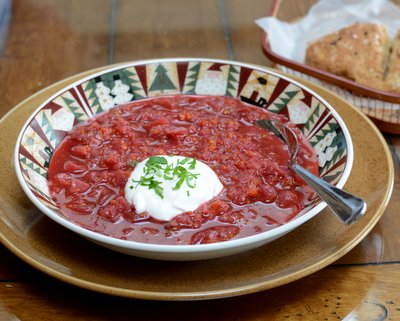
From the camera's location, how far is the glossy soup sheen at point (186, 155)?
1732 millimetres

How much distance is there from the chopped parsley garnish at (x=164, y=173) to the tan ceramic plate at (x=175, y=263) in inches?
8.9

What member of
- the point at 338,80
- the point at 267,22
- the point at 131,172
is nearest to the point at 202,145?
the point at 131,172

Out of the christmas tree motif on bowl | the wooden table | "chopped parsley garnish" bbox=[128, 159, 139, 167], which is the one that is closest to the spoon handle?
the wooden table

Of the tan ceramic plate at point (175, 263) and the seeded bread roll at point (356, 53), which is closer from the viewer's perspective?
the tan ceramic plate at point (175, 263)

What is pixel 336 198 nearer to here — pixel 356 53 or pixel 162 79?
pixel 162 79

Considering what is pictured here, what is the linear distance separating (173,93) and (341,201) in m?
1.05

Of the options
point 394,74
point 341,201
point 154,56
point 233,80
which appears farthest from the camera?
point 154,56

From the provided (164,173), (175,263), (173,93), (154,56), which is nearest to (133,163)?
(164,173)

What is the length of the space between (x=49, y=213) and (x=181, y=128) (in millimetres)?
672

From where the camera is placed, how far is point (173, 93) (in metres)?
2.51

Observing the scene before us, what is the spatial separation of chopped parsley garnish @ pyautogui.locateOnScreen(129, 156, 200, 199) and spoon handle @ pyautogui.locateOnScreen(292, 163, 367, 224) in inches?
14.6

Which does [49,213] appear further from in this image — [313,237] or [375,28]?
[375,28]

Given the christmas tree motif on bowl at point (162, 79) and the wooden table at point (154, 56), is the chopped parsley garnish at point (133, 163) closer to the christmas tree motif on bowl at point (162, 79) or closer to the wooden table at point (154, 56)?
the wooden table at point (154, 56)

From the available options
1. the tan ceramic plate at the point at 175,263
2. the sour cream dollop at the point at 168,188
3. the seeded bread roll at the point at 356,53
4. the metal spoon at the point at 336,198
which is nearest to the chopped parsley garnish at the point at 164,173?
the sour cream dollop at the point at 168,188
